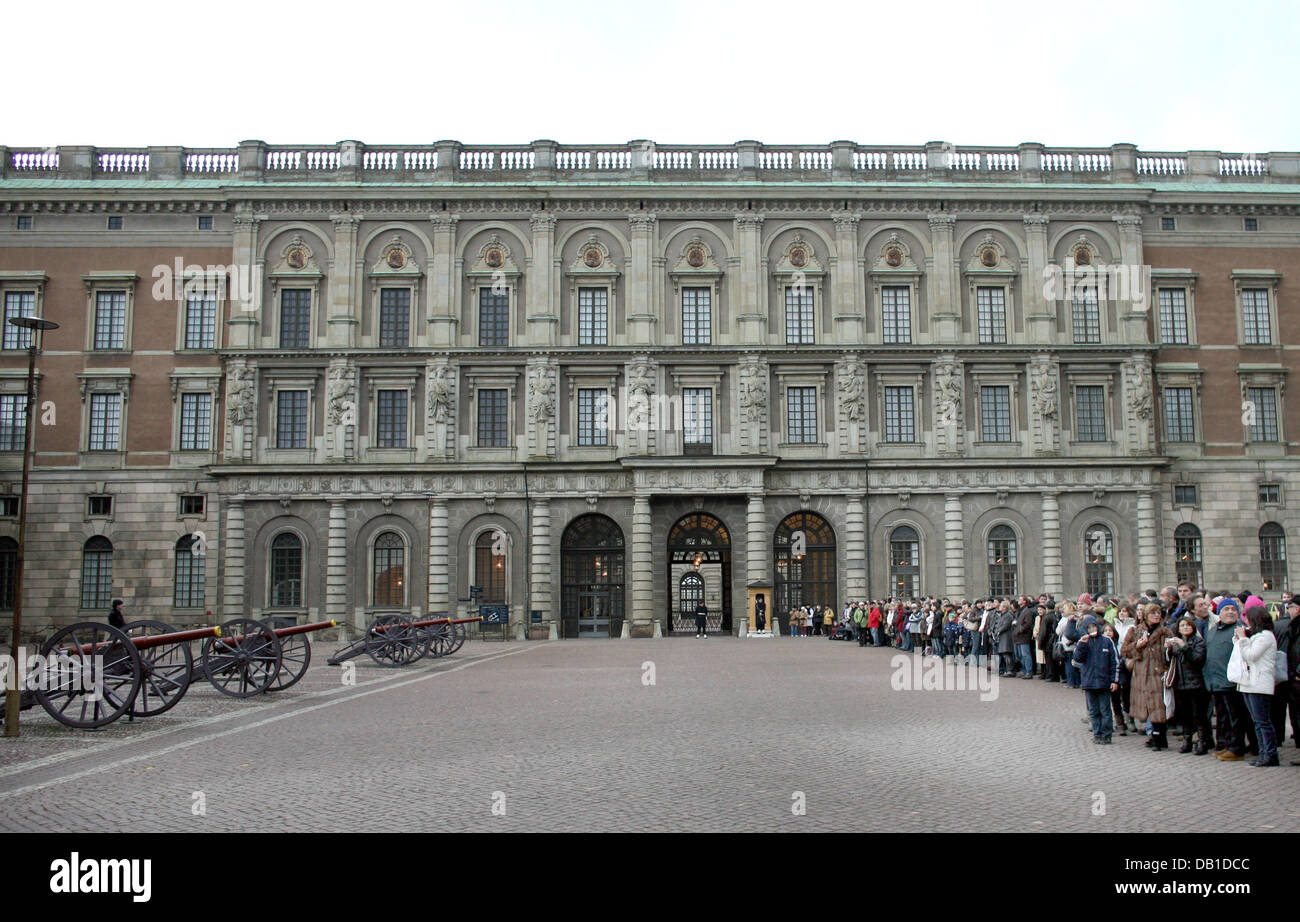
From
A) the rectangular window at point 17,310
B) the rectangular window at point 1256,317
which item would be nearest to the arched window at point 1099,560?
the rectangular window at point 1256,317

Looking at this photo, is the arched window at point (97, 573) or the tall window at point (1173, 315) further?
the tall window at point (1173, 315)

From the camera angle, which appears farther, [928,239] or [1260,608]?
[928,239]

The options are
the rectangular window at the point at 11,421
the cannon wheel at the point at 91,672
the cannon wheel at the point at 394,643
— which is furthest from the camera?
the rectangular window at the point at 11,421

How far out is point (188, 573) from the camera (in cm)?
4647

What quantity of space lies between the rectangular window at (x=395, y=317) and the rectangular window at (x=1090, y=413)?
89.6ft

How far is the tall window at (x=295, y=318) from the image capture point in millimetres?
47031

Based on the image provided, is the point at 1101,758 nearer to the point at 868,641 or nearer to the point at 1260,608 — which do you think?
the point at 1260,608

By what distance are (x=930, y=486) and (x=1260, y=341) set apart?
1572 cm

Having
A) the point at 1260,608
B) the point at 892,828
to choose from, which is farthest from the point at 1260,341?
the point at 892,828

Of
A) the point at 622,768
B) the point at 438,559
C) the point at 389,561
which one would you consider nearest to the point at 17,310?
the point at 389,561

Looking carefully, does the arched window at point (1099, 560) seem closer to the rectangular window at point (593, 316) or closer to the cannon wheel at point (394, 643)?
the rectangular window at point (593, 316)

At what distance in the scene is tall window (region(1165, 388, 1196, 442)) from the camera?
4825 centimetres

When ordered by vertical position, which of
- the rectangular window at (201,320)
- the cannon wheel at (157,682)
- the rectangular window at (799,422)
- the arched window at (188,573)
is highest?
the rectangular window at (201,320)
